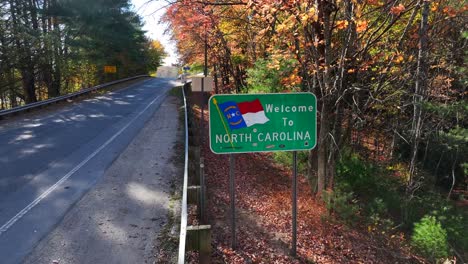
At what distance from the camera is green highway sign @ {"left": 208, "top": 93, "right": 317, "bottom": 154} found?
5109 millimetres

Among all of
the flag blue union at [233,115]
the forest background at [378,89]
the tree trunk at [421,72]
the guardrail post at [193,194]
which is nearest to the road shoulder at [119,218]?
the guardrail post at [193,194]

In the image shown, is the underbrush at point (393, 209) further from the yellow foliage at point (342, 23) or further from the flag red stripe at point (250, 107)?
the flag red stripe at point (250, 107)

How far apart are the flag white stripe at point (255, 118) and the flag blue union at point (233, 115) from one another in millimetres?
64

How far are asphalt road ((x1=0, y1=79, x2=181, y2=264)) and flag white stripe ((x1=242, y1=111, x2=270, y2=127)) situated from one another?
2.73 meters

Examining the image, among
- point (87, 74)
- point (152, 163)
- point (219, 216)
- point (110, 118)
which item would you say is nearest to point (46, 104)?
point (110, 118)

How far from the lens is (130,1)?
138ft

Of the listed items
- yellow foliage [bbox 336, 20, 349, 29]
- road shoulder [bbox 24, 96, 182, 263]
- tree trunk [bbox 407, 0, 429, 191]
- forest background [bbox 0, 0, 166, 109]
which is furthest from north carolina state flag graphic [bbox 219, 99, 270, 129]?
forest background [bbox 0, 0, 166, 109]

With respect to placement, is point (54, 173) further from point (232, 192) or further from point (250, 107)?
point (250, 107)

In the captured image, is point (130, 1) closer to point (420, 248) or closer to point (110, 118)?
point (110, 118)

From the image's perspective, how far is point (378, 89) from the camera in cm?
799

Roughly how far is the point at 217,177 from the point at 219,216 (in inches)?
107

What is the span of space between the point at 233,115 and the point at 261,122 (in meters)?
0.45

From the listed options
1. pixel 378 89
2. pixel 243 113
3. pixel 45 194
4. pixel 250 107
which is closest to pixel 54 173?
pixel 45 194

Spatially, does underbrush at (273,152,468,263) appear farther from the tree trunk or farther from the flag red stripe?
the flag red stripe
